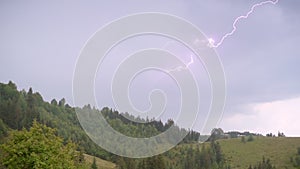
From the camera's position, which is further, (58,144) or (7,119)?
(7,119)

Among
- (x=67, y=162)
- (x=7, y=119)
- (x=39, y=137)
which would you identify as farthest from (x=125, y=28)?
(x=7, y=119)

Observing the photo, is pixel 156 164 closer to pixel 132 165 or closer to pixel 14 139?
pixel 132 165

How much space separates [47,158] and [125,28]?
14.7m

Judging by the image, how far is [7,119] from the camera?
153 metres

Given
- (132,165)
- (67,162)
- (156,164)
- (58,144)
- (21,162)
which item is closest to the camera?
(21,162)

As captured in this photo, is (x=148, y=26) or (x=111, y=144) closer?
(x=148, y=26)

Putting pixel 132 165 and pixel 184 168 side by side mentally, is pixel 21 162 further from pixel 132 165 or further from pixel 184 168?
pixel 184 168

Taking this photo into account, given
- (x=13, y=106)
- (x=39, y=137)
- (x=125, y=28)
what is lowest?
(x=39, y=137)

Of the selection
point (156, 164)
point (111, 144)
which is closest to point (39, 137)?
point (156, 164)

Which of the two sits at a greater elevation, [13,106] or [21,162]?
[13,106]

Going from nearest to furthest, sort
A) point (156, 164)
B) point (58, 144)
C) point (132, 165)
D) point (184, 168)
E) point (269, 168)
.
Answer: point (58, 144) → point (156, 164) → point (132, 165) → point (269, 168) → point (184, 168)

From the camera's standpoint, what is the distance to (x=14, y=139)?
38438mm

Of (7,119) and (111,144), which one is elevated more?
(7,119)

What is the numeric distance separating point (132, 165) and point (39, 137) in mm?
114675
